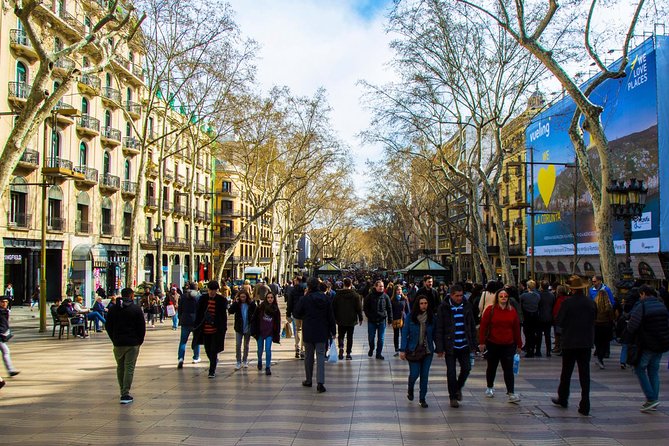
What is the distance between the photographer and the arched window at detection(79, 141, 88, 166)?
33950 millimetres

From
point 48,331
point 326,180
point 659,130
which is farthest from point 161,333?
point 326,180

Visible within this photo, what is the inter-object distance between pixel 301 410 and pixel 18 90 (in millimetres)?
26645

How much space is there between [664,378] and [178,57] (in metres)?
19.9

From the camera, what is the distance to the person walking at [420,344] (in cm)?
766

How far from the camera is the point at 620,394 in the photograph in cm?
842

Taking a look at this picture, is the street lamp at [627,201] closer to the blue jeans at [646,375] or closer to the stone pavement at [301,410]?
the stone pavement at [301,410]

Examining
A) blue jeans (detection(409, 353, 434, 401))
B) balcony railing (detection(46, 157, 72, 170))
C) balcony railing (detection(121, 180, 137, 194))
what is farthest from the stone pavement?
balcony railing (detection(121, 180, 137, 194))

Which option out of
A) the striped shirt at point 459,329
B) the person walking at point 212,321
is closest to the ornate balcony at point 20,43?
the person walking at point 212,321

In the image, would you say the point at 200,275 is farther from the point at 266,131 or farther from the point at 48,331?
the point at 48,331

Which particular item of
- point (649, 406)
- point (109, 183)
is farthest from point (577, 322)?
point (109, 183)

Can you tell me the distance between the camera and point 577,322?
7.39 meters

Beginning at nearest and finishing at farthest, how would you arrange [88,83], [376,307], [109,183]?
[376,307], [88,83], [109,183]

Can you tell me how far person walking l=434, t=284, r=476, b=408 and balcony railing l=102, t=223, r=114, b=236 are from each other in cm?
3325

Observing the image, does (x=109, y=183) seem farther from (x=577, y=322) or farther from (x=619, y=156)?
(x=577, y=322)
